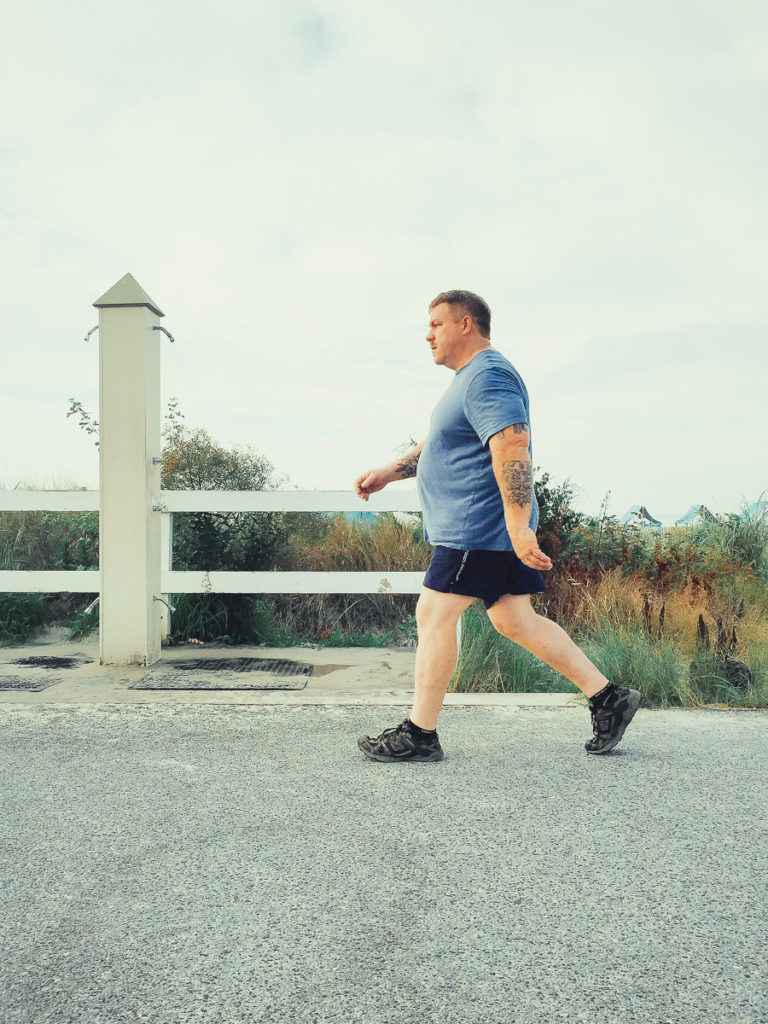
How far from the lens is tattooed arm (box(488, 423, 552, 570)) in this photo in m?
3.45

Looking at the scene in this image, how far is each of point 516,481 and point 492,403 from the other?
33 cm

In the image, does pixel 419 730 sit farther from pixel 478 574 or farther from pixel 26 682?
pixel 26 682

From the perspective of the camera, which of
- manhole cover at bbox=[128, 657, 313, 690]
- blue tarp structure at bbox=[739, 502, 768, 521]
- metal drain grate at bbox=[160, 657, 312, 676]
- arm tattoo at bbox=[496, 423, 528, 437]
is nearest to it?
arm tattoo at bbox=[496, 423, 528, 437]

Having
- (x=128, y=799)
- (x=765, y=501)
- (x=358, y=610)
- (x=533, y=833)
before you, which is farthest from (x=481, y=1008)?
(x=765, y=501)

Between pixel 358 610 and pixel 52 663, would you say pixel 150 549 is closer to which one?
pixel 52 663

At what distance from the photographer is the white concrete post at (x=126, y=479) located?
233 inches

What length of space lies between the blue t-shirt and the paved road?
992mm

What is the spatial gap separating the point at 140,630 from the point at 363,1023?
4.37m

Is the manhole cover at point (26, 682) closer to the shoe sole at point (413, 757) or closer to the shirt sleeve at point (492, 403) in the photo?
the shoe sole at point (413, 757)

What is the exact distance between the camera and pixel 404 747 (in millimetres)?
3824

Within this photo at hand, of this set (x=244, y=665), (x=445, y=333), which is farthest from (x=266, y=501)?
(x=445, y=333)

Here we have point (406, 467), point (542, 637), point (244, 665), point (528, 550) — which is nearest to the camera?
point (528, 550)

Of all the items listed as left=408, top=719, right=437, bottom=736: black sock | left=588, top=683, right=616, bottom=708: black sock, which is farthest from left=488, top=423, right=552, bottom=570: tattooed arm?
left=408, top=719, right=437, bottom=736: black sock

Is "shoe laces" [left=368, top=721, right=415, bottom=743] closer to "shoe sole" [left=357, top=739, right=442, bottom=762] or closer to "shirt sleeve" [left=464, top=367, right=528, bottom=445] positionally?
"shoe sole" [left=357, top=739, right=442, bottom=762]
